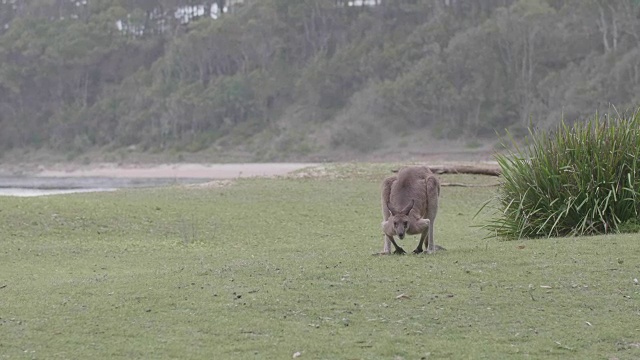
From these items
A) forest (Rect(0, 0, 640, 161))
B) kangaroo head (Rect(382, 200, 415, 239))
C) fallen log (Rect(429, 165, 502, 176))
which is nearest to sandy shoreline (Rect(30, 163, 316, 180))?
forest (Rect(0, 0, 640, 161))

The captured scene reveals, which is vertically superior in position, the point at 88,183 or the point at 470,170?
the point at 470,170

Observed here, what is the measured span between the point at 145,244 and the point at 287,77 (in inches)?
2223

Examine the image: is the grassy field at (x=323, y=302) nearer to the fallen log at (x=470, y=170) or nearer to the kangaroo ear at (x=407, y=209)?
the kangaroo ear at (x=407, y=209)

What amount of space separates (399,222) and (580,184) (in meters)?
3.42

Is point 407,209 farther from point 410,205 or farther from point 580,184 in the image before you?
point 580,184

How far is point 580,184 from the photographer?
12.5 m

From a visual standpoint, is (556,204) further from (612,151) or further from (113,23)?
(113,23)

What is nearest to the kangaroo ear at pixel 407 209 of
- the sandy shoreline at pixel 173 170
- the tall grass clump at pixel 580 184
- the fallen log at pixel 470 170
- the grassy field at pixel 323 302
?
the grassy field at pixel 323 302

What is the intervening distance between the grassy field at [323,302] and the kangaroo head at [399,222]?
12.5 inches

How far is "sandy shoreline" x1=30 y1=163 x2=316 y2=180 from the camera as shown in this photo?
169 ft

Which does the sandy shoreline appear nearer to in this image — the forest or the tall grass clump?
the forest

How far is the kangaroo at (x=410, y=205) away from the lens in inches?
404

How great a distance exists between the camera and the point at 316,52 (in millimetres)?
72188

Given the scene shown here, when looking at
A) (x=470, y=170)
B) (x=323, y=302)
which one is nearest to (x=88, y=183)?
(x=470, y=170)
